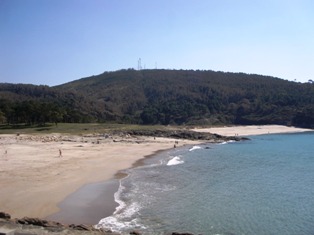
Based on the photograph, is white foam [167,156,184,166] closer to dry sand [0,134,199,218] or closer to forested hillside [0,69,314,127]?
dry sand [0,134,199,218]

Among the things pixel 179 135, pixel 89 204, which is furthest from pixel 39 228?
pixel 179 135

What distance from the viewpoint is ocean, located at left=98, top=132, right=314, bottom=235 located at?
60.1 feet

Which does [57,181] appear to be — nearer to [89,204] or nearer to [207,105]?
[89,204]

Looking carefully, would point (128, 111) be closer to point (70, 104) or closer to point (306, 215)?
point (70, 104)

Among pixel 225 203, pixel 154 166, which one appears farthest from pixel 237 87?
pixel 225 203

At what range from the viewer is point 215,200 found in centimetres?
2391

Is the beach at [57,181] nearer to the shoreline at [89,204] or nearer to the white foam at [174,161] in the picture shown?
the shoreline at [89,204]

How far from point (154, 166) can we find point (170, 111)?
12035cm

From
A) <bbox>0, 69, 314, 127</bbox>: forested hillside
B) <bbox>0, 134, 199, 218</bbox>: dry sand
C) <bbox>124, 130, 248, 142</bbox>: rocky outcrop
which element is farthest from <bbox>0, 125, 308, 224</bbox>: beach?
<bbox>0, 69, 314, 127</bbox>: forested hillside

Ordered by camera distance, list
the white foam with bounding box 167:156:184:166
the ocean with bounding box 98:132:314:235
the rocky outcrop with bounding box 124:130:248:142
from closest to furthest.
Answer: the ocean with bounding box 98:132:314:235
the white foam with bounding box 167:156:184:166
the rocky outcrop with bounding box 124:130:248:142

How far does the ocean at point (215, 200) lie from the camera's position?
18.3 metres

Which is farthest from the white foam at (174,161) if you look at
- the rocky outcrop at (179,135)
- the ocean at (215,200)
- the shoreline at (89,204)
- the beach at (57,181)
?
the rocky outcrop at (179,135)

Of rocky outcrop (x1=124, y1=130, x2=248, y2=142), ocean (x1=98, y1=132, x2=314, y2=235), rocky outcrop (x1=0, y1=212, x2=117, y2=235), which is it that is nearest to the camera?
rocky outcrop (x1=0, y1=212, x2=117, y2=235)

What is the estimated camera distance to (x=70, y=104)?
506 feet
